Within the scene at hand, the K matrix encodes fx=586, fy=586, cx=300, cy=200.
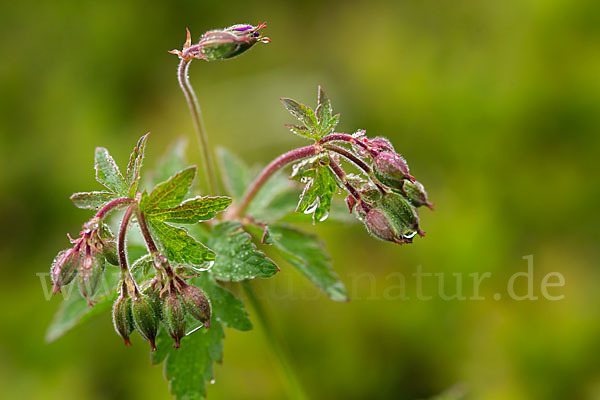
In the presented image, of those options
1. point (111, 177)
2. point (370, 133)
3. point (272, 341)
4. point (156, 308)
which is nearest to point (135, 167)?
point (111, 177)

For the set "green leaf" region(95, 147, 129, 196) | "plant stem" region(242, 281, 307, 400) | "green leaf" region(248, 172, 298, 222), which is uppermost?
"green leaf" region(95, 147, 129, 196)

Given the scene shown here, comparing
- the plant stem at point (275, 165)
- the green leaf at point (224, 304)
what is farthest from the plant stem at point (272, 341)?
the plant stem at point (275, 165)

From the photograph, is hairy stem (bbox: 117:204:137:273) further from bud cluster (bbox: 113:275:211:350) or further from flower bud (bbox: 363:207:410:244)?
flower bud (bbox: 363:207:410:244)

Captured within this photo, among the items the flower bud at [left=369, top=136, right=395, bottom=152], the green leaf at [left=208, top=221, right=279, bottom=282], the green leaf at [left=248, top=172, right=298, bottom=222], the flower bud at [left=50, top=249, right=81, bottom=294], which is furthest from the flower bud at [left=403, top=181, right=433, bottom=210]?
the flower bud at [left=50, top=249, right=81, bottom=294]

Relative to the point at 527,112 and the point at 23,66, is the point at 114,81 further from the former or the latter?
the point at 527,112

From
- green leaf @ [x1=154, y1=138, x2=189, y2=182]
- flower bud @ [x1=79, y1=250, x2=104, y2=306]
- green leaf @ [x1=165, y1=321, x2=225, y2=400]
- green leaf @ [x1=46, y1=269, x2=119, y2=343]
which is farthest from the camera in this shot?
green leaf @ [x1=154, y1=138, x2=189, y2=182]

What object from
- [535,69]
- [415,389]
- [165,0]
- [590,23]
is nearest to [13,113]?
[165,0]
